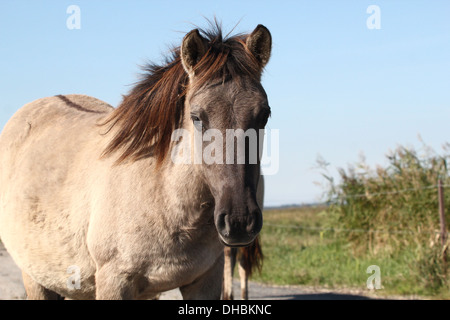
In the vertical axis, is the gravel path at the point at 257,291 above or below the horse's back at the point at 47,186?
below

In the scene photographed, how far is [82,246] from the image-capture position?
11.0ft

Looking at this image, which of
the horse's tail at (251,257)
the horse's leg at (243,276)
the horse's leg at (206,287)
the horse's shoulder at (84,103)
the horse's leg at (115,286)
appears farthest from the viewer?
the horse's leg at (243,276)

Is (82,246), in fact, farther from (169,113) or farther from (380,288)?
(380,288)

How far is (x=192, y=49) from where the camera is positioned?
2955mm

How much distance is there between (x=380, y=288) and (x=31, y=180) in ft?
21.9

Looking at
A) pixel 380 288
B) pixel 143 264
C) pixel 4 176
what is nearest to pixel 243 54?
pixel 143 264

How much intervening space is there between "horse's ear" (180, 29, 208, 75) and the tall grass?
744cm

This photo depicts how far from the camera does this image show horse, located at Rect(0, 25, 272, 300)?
2691 millimetres

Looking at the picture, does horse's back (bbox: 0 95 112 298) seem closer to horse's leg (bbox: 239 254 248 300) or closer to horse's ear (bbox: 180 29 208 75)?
horse's ear (bbox: 180 29 208 75)

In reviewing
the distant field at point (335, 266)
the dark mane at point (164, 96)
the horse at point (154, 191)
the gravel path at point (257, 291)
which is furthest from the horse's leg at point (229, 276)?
the dark mane at point (164, 96)

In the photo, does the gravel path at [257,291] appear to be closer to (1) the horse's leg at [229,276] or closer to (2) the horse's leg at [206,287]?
(1) the horse's leg at [229,276]

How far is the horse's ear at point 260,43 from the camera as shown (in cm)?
298

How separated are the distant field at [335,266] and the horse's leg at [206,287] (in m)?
5.57

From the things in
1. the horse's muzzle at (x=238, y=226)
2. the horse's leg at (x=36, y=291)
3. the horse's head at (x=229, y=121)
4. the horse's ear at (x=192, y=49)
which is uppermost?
the horse's ear at (x=192, y=49)
